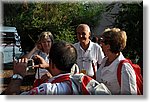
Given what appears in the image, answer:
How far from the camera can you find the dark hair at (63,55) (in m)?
3.24

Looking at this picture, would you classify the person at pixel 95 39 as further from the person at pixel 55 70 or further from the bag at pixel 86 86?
the bag at pixel 86 86

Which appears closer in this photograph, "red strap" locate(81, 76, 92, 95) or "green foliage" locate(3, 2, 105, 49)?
"red strap" locate(81, 76, 92, 95)

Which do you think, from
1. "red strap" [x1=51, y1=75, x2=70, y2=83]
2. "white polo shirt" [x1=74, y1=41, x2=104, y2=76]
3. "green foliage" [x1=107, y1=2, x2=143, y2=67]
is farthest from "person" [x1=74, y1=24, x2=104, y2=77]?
"red strap" [x1=51, y1=75, x2=70, y2=83]

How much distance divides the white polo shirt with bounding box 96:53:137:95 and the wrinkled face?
0.99ft

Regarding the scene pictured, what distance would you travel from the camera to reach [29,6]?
12.2 ft

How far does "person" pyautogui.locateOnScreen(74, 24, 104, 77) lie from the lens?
12.2ft

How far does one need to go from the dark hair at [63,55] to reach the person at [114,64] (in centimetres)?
36

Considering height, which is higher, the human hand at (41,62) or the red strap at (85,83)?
the human hand at (41,62)

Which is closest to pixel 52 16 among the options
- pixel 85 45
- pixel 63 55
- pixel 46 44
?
pixel 46 44

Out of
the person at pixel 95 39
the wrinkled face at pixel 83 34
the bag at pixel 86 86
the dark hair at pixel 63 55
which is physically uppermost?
the wrinkled face at pixel 83 34

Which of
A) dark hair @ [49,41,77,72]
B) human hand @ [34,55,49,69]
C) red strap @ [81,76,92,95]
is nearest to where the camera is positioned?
dark hair @ [49,41,77,72]

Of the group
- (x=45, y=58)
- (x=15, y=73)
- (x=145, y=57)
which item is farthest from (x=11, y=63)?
(x=145, y=57)

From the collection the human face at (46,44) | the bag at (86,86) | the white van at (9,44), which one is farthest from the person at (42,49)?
the bag at (86,86)

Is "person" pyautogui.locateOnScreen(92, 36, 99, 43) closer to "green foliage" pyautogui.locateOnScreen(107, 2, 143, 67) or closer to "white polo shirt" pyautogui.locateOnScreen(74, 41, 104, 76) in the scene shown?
"white polo shirt" pyautogui.locateOnScreen(74, 41, 104, 76)
